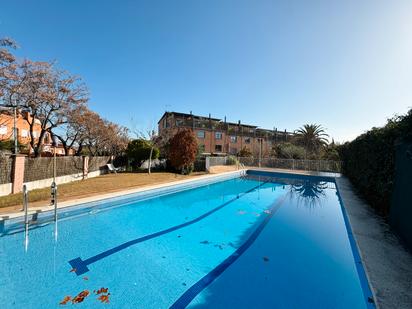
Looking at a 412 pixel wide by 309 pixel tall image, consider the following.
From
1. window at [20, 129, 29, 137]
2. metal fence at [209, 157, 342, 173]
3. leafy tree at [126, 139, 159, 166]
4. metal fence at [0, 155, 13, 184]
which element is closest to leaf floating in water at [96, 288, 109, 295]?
metal fence at [0, 155, 13, 184]

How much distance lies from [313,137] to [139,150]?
24454mm

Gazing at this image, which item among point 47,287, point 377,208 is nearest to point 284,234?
point 377,208

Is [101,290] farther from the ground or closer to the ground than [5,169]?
closer to the ground

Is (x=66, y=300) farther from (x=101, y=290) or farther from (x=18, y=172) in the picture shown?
(x=18, y=172)

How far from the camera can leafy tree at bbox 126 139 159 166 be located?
63.9 feet

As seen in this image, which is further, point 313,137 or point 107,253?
point 313,137

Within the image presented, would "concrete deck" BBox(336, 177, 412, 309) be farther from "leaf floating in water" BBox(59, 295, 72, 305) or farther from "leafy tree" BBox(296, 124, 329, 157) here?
"leafy tree" BBox(296, 124, 329, 157)

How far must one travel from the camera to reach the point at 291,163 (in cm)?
2238

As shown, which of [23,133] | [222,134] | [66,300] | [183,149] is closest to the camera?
[66,300]

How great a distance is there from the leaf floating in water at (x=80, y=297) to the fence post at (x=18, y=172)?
325 inches

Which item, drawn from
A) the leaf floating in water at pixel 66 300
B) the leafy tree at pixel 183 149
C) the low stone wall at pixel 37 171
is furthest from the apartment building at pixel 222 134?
the leaf floating in water at pixel 66 300

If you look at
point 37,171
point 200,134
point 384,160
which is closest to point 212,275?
point 384,160

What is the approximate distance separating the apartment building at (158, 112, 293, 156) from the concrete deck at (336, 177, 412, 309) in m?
24.4

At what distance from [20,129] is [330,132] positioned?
1713 inches
